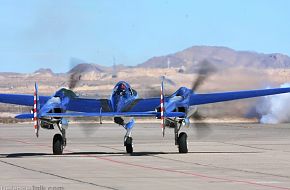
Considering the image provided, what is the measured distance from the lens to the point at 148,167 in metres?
31.1

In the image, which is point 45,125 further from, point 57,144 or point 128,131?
point 128,131

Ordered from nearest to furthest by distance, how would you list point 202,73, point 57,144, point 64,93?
point 57,144
point 64,93
point 202,73

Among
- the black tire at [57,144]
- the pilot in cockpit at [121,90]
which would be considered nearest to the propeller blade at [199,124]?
the pilot in cockpit at [121,90]

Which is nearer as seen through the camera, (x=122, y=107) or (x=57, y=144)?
(x=57, y=144)

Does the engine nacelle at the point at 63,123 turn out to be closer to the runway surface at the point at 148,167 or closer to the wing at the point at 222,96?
the runway surface at the point at 148,167

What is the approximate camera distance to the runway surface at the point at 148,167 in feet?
81.8

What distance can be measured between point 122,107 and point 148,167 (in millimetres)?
9291

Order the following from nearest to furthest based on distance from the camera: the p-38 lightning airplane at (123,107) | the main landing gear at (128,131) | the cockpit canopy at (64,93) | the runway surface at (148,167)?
the runway surface at (148,167) → the p-38 lightning airplane at (123,107) → the cockpit canopy at (64,93) → the main landing gear at (128,131)

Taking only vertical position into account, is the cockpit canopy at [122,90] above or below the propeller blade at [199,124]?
above

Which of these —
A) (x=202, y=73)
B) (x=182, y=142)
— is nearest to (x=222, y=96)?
(x=202, y=73)

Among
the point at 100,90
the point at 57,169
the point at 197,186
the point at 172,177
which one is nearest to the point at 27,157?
the point at 57,169

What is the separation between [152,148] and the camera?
44188 millimetres

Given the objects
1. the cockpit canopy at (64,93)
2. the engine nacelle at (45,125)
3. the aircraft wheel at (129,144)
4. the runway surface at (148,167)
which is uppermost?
the cockpit canopy at (64,93)

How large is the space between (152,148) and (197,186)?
65.3 feet
